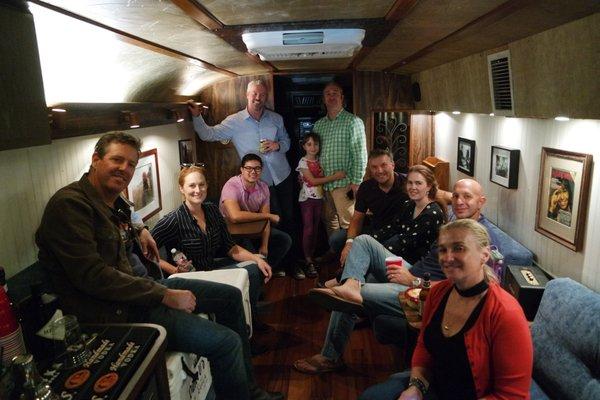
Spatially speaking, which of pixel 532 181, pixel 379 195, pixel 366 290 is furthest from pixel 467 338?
pixel 379 195

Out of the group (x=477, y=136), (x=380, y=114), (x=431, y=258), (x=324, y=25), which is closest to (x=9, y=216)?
(x=324, y=25)

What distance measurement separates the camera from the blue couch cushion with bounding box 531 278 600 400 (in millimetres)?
1707

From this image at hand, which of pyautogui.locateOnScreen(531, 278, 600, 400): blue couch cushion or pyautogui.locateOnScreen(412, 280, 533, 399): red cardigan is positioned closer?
pyautogui.locateOnScreen(412, 280, 533, 399): red cardigan

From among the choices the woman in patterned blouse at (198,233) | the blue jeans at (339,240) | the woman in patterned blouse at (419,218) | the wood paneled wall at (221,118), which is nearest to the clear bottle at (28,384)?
the woman in patterned blouse at (198,233)

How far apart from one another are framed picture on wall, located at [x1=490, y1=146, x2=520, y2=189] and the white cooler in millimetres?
2017

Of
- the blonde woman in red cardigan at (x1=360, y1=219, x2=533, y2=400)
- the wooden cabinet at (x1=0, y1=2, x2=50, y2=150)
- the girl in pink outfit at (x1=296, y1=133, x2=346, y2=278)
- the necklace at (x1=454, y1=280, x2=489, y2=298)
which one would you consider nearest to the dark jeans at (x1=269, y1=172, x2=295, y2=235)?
the girl in pink outfit at (x1=296, y1=133, x2=346, y2=278)

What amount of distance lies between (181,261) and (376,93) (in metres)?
3.04

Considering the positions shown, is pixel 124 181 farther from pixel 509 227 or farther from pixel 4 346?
pixel 509 227

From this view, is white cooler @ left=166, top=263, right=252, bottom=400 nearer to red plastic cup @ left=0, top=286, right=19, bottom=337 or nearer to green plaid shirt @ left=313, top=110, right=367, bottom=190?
red plastic cup @ left=0, top=286, right=19, bottom=337

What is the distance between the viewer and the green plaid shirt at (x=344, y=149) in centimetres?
430

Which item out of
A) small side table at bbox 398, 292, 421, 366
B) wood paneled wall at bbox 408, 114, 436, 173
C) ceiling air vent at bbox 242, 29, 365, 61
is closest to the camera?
small side table at bbox 398, 292, 421, 366

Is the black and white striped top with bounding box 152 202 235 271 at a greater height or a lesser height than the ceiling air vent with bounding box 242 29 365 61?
lesser

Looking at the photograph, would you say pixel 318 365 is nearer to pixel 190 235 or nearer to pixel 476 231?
pixel 190 235

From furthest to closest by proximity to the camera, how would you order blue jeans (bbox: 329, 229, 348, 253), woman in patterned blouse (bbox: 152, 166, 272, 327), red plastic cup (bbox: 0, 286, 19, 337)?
blue jeans (bbox: 329, 229, 348, 253)
woman in patterned blouse (bbox: 152, 166, 272, 327)
red plastic cup (bbox: 0, 286, 19, 337)
